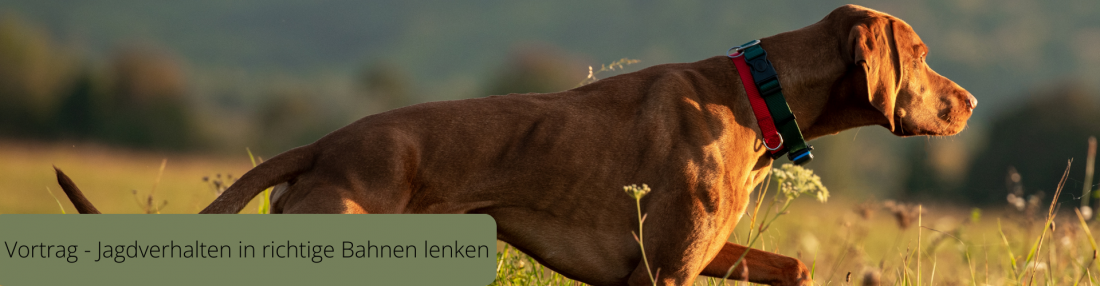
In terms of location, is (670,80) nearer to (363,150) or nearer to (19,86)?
(363,150)

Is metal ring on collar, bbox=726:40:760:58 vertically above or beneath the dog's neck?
above

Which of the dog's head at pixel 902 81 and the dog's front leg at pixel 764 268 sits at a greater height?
the dog's head at pixel 902 81

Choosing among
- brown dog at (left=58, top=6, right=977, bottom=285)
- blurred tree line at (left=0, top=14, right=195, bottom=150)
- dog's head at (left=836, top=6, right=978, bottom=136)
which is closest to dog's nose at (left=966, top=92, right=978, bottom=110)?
dog's head at (left=836, top=6, right=978, bottom=136)

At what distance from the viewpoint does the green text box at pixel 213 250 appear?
2498 millimetres

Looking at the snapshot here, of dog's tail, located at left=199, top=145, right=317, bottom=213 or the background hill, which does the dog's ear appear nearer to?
the background hill

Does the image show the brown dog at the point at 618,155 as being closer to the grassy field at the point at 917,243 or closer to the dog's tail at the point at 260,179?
the dog's tail at the point at 260,179

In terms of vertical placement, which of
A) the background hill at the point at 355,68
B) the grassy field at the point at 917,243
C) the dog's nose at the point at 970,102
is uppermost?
the dog's nose at the point at 970,102

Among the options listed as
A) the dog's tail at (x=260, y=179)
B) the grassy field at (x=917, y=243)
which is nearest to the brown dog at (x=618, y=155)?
the dog's tail at (x=260, y=179)

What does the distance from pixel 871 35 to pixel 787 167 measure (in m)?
0.86

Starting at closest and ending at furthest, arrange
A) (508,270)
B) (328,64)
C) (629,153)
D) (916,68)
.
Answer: (629,153) < (916,68) < (508,270) < (328,64)

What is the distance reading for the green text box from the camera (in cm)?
250

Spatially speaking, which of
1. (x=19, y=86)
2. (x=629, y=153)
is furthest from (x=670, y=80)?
(x=19, y=86)

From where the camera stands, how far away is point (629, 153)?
3070mm

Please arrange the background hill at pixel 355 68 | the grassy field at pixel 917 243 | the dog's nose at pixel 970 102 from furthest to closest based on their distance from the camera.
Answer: the background hill at pixel 355 68, the grassy field at pixel 917 243, the dog's nose at pixel 970 102
